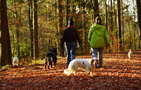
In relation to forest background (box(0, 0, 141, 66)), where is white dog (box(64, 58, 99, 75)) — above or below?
below

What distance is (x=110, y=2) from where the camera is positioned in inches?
1145

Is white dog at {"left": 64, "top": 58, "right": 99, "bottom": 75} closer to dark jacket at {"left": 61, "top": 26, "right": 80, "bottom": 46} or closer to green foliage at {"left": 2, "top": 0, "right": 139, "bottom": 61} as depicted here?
dark jacket at {"left": 61, "top": 26, "right": 80, "bottom": 46}

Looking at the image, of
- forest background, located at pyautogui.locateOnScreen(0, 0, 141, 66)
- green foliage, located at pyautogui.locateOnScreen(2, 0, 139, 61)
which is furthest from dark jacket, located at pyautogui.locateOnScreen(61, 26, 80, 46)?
green foliage, located at pyautogui.locateOnScreen(2, 0, 139, 61)

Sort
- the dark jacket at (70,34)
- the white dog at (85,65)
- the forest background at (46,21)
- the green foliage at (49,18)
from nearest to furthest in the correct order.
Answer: the white dog at (85,65), the dark jacket at (70,34), the forest background at (46,21), the green foliage at (49,18)

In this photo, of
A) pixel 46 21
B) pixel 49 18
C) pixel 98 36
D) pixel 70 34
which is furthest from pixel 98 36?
pixel 46 21

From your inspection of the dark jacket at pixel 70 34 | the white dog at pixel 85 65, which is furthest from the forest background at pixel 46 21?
the white dog at pixel 85 65

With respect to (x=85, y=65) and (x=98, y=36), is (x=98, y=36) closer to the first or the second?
(x=98, y=36)

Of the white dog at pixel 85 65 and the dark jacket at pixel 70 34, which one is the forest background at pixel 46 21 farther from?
the white dog at pixel 85 65

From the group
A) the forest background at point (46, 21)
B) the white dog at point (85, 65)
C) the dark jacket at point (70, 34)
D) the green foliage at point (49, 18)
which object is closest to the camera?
the white dog at point (85, 65)

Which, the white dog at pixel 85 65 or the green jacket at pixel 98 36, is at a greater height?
the green jacket at pixel 98 36

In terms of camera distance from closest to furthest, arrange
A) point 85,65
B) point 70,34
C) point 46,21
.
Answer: point 85,65 < point 70,34 < point 46,21

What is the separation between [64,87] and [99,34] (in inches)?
140

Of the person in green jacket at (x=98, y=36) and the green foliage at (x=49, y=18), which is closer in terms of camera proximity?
the person in green jacket at (x=98, y=36)

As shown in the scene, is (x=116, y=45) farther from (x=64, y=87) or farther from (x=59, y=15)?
(x=64, y=87)
